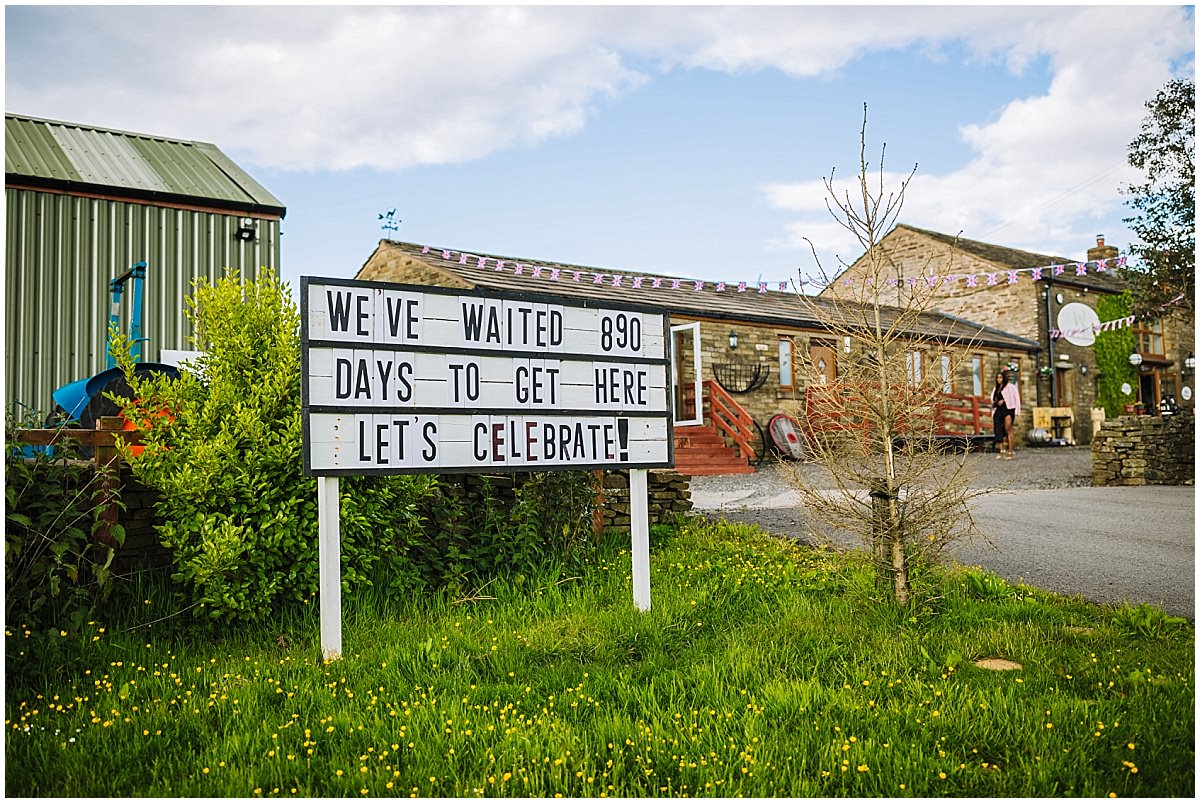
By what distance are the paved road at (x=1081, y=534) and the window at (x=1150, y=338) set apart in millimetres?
17912

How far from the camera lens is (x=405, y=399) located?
17.2 feet

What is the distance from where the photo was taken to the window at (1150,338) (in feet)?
92.6

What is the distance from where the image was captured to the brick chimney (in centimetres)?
3080

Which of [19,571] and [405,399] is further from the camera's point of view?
[405,399]

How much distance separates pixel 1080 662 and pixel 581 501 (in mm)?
3483

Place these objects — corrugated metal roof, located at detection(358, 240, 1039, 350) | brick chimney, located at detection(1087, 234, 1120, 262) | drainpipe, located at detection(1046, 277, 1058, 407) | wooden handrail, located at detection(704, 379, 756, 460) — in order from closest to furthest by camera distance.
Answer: wooden handrail, located at detection(704, 379, 756, 460) < corrugated metal roof, located at detection(358, 240, 1039, 350) < drainpipe, located at detection(1046, 277, 1058, 407) < brick chimney, located at detection(1087, 234, 1120, 262)

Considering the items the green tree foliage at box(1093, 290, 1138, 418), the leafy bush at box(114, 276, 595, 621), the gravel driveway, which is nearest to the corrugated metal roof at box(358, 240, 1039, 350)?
the gravel driveway

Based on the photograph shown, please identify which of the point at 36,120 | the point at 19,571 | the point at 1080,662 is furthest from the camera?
the point at 36,120

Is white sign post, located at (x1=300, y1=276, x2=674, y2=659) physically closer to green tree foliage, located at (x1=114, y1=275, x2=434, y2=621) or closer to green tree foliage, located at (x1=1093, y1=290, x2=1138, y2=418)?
green tree foliage, located at (x1=114, y1=275, x2=434, y2=621)

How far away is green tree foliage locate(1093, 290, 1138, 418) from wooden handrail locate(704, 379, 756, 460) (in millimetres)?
14850

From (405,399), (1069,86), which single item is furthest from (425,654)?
(1069,86)

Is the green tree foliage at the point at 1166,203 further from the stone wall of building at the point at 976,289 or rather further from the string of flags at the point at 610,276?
the stone wall of building at the point at 976,289

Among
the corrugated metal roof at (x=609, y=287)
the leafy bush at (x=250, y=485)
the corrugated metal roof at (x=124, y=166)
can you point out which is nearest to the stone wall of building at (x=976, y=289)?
the corrugated metal roof at (x=609, y=287)

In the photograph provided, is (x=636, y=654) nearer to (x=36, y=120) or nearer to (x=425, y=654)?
(x=425, y=654)
